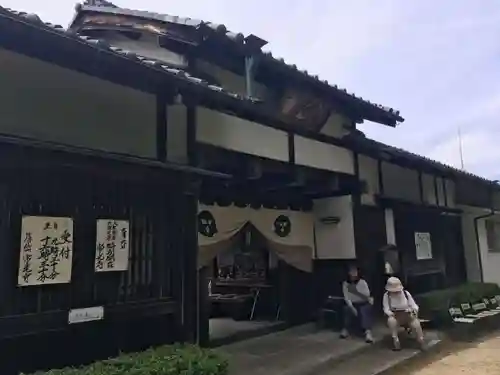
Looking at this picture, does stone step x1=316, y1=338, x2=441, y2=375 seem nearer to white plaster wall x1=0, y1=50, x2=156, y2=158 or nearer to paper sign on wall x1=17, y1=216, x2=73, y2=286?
paper sign on wall x1=17, y1=216, x2=73, y2=286

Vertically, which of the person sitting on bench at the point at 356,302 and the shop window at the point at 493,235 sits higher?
the shop window at the point at 493,235

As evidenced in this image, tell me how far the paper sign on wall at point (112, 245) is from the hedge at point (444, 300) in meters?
7.31

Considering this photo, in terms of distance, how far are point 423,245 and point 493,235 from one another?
452 cm

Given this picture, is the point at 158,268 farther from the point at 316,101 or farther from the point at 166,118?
the point at 316,101

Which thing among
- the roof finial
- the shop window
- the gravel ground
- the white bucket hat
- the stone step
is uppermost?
the roof finial

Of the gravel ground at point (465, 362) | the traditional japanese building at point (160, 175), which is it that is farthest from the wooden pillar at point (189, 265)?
the gravel ground at point (465, 362)

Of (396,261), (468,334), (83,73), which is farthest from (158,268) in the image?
(468,334)

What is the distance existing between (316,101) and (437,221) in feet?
20.0

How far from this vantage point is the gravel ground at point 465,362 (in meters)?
7.11

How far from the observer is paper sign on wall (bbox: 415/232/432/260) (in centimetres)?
1165

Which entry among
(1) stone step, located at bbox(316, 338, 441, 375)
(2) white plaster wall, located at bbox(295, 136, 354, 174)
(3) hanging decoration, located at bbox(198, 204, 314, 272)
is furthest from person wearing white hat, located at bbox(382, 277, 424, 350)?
(2) white plaster wall, located at bbox(295, 136, 354, 174)

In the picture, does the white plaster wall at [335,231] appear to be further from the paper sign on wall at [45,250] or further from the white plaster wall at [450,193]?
the paper sign on wall at [45,250]

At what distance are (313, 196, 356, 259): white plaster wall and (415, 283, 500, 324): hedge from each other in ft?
6.52

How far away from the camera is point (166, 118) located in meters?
5.67
